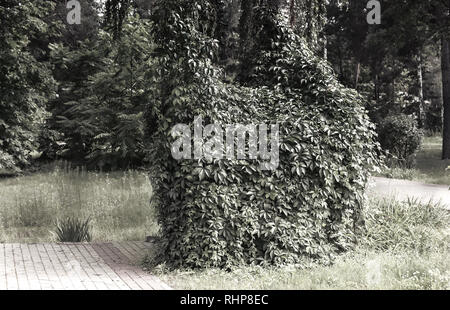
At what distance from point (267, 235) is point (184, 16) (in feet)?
10.2

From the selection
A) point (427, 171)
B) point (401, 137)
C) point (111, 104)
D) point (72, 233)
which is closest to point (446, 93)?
point (401, 137)

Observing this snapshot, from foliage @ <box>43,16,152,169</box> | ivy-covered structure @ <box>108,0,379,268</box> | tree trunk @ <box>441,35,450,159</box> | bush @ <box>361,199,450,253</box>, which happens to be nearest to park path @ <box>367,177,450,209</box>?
bush @ <box>361,199,450,253</box>

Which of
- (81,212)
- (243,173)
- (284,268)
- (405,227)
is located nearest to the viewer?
(284,268)

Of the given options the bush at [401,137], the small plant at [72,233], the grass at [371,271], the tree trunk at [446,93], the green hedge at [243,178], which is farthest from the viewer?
→ the tree trunk at [446,93]

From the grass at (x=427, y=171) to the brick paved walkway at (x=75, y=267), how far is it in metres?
6.88

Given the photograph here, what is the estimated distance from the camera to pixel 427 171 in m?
17.9

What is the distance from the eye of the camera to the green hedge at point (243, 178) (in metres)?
6.54

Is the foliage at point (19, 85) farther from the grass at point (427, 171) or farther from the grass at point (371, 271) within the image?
the grass at point (371, 271)

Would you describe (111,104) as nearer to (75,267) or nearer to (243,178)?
(75,267)

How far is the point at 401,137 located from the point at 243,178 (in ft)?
44.1

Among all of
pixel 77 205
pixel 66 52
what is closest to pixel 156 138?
pixel 77 205

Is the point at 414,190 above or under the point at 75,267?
above

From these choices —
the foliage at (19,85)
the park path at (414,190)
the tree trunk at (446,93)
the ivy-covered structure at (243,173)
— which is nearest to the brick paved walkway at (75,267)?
the ivy-covered structure at (243,173)

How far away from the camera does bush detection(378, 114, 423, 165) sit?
18641 mm
